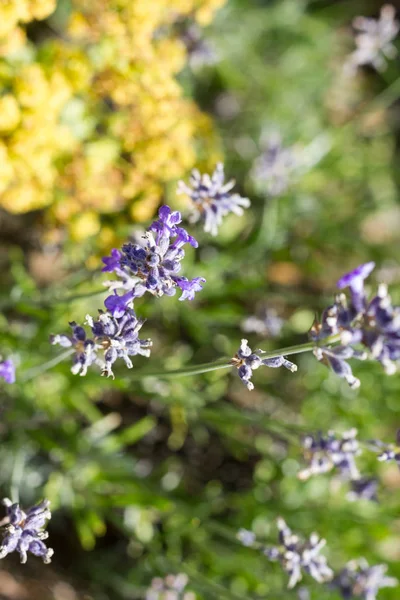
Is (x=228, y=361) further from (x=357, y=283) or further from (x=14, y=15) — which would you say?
(x=14, y=15)

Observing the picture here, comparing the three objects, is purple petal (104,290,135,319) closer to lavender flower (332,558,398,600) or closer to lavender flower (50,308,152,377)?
lavender flower (50,308,152,377)

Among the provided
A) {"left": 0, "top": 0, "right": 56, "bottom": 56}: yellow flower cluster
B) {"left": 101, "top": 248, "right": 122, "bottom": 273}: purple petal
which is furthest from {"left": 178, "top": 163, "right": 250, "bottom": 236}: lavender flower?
{"left": 0, "top": 0, "right": 56, "bottom": 56}: yellow flower cluster

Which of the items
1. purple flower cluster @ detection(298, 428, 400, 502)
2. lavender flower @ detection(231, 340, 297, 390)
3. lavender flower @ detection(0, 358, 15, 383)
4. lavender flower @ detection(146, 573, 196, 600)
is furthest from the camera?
lavender flower @ detection(146, 573, 196, 600)

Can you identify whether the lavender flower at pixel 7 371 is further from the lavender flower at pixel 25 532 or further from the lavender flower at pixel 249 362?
the lavender flower at pixel 249 362

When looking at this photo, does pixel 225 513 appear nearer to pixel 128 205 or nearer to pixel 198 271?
pixel 198 271

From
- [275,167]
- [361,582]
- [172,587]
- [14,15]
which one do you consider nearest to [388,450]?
[361,582]

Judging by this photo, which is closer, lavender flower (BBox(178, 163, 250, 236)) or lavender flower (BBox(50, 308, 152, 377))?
lavender flower (BBox(50, 308, 152, 377))
